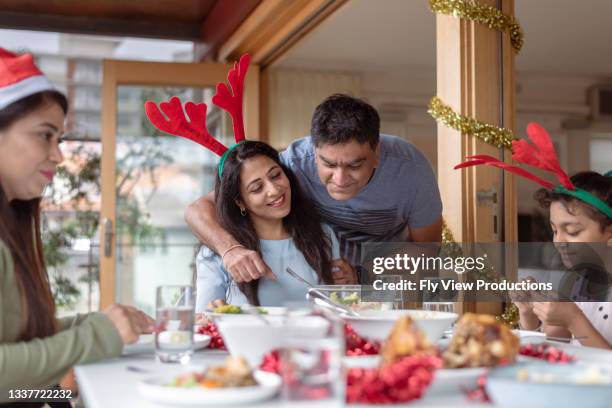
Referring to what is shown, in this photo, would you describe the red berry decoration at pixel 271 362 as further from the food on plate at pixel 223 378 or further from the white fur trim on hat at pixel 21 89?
the white fur trim on hat at pixel 21 89

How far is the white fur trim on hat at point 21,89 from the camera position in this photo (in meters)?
1.28

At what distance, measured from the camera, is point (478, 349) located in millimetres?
993

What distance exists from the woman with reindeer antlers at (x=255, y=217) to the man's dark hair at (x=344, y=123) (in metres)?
0.20

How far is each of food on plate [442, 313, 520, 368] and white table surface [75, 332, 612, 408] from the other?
0.17ft

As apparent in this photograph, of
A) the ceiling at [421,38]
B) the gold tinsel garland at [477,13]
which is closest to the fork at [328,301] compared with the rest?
the gold tinsel garland at [477,13]

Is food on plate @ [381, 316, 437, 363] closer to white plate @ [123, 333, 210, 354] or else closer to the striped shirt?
white plate @ [123, 333, 210, 354]

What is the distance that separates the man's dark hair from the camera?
2.22 m

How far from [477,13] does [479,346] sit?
1739 millimetres

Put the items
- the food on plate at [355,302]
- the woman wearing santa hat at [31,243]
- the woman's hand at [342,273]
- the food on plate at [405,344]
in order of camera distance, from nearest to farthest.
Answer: the food on plate at [405,344], the woman wearing santa hat at [31,243], the food on plate at [355,302], the woman's hand at [342,273]

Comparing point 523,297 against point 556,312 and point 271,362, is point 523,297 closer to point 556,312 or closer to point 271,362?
point 556,312

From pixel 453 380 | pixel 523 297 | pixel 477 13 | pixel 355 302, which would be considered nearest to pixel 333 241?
pixel 523 297

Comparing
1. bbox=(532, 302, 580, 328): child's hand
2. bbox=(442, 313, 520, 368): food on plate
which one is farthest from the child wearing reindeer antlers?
bbox=(442, 313, 520, 368): food on plate

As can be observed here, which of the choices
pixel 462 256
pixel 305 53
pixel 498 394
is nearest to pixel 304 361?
pixel 498 394

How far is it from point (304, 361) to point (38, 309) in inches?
24.1
